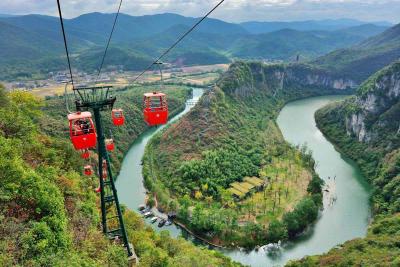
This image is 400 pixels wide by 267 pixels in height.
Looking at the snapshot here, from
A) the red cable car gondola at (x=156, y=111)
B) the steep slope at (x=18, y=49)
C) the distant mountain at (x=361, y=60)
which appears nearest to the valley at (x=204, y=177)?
the red cable car gondola at (x=156, y=111)

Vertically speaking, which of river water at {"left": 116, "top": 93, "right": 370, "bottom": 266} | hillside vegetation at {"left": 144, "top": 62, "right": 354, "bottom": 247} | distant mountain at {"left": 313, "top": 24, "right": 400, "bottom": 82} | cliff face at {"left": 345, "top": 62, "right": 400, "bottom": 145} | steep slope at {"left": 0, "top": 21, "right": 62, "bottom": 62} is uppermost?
steep slope at {"left": 0, "top": 21, "right": 62, "bottom": 62}

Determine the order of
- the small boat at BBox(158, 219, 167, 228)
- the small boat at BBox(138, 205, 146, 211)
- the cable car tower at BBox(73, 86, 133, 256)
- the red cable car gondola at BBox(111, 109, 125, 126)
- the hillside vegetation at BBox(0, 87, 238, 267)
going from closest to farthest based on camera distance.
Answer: the hillside vegetation at BBox(0, 87, 238, 267) → the cable car tower at BBox(73, 86, 133, 256) → the red cable car gondola at BBox(111, 109, 125, 126) → the small boat at BBox(158, 219, 167, 228) → the small boat at BBox(138, 205, 146, 211)

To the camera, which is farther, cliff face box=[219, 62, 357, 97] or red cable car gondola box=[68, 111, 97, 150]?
cliff face box=[219, 62, 357, 97]

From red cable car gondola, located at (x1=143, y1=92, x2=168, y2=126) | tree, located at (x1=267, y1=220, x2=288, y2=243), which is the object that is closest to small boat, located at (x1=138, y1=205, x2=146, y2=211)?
tree, located at (x1=267, y1=220, x2=288, y2=243)

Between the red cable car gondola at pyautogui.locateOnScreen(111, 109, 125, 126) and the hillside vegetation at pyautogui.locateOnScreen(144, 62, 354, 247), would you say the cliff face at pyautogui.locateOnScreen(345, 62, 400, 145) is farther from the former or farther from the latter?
the red cable car gondola at pyautogui.locateOnScreen(111, 109, 125, 126)

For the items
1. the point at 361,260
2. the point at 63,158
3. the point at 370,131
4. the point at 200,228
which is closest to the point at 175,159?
the point at 200,228

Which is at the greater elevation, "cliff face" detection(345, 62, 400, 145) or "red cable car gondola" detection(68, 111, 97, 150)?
→ "red cable car gondola" detection(68, 111, 97, 150)

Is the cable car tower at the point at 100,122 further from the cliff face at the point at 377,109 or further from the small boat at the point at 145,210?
the cliff face at the point at 377,109
